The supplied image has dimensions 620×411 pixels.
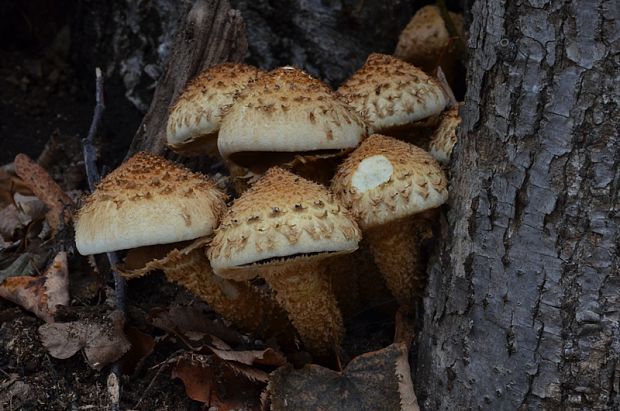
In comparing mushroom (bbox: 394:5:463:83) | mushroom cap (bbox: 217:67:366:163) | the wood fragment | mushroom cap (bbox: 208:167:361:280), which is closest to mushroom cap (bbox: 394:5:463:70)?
mushroom (bbox: 394:5:463:83)

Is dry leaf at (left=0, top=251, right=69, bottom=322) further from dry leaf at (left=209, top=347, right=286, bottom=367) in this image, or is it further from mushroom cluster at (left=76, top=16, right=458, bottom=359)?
dry leaf at (left=209, top=347, right=286, bottom=367)

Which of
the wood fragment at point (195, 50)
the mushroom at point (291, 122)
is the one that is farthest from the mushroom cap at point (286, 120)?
the wood fragment at point (195, 50)

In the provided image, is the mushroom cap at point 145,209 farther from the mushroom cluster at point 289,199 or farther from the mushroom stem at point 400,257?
the mushroom stem at point 400,257

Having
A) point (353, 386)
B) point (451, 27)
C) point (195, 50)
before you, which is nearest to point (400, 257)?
point (353, 386)

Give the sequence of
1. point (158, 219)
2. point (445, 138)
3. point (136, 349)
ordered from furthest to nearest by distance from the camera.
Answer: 1. point (136, 349)
2. point (445, 138)
3. point (158, 219)

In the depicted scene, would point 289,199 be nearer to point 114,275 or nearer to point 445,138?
point 445,138

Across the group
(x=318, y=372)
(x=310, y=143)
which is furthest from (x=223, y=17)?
(x=318, y=372)
